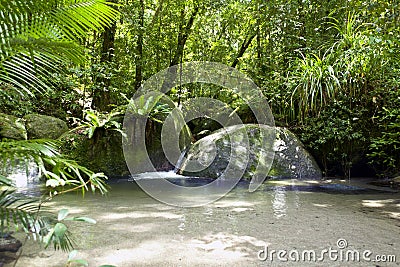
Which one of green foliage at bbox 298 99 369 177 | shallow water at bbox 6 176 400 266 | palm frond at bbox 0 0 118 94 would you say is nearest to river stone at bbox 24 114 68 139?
shallow water at bbox 6 176 400 266

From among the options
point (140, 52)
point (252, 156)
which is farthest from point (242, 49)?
point (252, 156)

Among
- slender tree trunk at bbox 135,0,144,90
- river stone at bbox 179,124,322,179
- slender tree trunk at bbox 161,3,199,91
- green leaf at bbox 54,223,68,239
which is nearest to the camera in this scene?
green leaf at bbox 54,223,68,239

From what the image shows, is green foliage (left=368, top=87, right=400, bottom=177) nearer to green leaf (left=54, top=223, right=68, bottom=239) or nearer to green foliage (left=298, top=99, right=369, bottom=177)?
green foliage (left=298, top=99, right=369, bottom=177)

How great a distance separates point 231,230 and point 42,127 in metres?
4.32

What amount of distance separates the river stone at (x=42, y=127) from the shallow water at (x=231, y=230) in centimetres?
230

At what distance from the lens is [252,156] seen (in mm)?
5125

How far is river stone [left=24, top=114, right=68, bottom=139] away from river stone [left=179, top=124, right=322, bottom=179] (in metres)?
2.21

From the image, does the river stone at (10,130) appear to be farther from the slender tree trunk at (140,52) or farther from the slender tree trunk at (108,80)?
the slender tree trunk at (140,52)

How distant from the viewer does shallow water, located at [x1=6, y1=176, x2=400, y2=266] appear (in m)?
1.74

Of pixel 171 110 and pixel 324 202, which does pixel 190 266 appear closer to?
pixel 324 202

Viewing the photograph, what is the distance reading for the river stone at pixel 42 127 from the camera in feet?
17.5

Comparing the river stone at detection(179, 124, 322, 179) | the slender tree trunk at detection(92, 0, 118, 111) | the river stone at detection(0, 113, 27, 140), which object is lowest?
the river stone at detection(179, 124, 322, 179)

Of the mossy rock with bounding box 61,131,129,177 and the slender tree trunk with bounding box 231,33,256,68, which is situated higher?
the slender tree trunk with bounding box 231,33,256,68

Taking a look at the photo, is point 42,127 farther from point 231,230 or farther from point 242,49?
point 242,49
